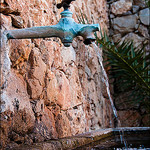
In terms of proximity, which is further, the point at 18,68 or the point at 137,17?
the point at 137,17

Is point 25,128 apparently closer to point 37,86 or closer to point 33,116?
point 33,116

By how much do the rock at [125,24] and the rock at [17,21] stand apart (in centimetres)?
229

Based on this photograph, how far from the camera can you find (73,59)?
6.32 feet

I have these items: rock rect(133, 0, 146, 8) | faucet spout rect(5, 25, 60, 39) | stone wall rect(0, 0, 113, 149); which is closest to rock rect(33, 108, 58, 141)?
stone wall rect(0, 0, 113, 149)

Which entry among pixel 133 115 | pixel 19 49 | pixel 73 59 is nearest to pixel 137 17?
pixel 133 115

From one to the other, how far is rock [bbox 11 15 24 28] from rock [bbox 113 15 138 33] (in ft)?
7.50

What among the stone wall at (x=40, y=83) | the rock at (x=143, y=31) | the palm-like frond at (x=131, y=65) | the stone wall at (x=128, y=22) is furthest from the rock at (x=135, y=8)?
the stone wall at (x=40, y=83)

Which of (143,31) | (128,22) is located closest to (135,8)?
(128,22)

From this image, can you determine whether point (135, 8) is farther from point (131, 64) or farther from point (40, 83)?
point (40, 83)

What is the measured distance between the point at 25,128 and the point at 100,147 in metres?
0.51

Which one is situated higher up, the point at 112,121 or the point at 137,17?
the point at 137,17

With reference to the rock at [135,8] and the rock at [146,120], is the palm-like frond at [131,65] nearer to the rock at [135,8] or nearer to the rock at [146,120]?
the rock at [146,120]

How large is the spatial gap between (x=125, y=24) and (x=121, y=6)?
0.87ft

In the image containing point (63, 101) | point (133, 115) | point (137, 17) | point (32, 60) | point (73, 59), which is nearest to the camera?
point (32, 60)
